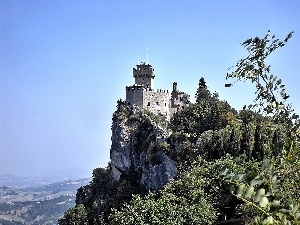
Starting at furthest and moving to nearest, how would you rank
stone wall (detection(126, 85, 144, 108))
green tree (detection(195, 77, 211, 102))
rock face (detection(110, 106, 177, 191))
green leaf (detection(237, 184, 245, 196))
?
green tree (detection(195, 77, 211, 102)) < stone wall (detection(126, 85, 144, 108)) < rock face (detection(110, 106, 177, 191)) < green leaf (detection(237, 184, 245, 196))

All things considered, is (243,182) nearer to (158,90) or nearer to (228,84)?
(228,84)

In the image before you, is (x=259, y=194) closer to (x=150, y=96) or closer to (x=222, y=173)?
(x=222, y=173)

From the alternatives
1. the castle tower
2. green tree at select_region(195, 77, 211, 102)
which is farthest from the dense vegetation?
the castle tower

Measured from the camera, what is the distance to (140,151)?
199 ft

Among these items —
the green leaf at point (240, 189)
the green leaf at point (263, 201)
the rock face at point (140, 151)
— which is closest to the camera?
the green leaf at point (263, 201)

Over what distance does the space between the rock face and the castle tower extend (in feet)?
23.0

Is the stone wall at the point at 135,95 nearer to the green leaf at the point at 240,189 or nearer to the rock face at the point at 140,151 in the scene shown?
the rock face at the point at 140,151

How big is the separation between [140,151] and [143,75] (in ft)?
46.9

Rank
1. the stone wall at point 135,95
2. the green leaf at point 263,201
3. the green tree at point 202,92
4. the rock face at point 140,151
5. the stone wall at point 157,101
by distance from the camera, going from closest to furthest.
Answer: the green leaf at point 263,201 → the rock face at point 140,151 → the stone wall at point 135,95 → the stone wall at point 157,101 → the green tree at point 202,92

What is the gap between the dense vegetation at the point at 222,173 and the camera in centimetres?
342

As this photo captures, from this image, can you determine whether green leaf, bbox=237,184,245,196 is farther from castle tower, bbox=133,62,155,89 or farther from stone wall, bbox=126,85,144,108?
castle tower, bbox=133,62,155,89

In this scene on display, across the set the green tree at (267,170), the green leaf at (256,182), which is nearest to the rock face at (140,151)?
the green tree at (267,170)

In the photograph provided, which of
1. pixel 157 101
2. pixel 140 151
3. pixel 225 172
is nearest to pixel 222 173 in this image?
pixel 225 172

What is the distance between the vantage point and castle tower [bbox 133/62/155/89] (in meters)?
68.6
